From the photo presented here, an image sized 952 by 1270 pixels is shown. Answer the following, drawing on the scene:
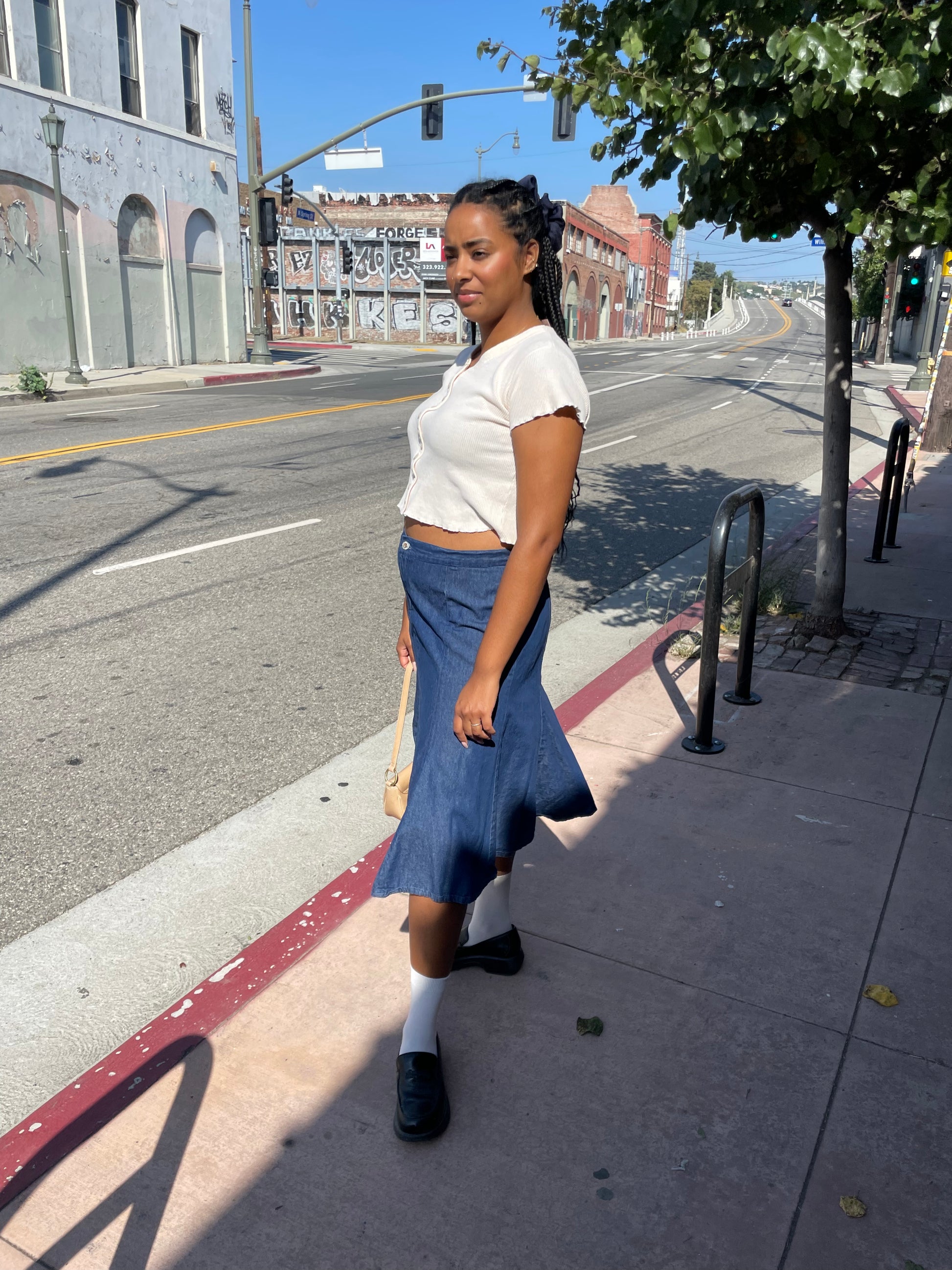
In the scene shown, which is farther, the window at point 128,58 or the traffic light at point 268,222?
the traffic light at point 268,222

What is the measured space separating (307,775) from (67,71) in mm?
23601

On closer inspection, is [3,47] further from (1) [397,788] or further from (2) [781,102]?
(1) [397,788]

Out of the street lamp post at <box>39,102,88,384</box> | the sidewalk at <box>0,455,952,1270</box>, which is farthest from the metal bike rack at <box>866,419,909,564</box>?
the street lamp post at <box>39,102,88,384</box>

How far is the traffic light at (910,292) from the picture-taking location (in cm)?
1761

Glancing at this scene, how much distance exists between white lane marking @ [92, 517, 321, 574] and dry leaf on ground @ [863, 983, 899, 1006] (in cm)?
572

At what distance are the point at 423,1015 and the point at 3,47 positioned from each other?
79.4 ft

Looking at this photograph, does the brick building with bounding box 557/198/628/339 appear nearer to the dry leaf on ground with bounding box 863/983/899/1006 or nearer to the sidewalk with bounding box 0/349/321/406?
the sidewalk with bounding box 0/349/321/406

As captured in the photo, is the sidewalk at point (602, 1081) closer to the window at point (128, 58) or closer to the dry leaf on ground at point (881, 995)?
the dry leaf on ground at point (881, 995)

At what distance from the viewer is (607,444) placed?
14.8m

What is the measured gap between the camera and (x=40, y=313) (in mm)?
22875

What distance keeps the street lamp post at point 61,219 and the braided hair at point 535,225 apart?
20.1 meters

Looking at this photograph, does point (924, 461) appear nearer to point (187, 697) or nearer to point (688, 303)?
point (187, 697)

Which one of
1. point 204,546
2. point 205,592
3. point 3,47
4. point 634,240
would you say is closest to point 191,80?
point 3,47

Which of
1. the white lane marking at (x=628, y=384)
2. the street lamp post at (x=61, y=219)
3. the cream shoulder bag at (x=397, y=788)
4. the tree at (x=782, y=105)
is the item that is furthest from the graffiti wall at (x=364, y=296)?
the cream shoulder bag at (x=397, y=788)
